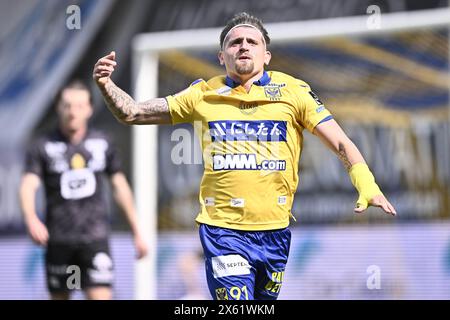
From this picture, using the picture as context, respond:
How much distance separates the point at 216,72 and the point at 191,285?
8.16 ft

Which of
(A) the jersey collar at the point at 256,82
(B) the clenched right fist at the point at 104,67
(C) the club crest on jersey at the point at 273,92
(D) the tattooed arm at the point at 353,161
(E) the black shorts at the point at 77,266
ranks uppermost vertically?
(B) the clenched right fist at the point at 104,67

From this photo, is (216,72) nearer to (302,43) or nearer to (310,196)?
(302,43)

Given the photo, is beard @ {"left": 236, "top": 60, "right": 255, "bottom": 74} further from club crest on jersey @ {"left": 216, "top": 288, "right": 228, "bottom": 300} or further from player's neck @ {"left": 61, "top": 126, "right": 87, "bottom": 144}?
player's neck @ {"left": 61, "top": 126, "right": 87, "bottom": 144}

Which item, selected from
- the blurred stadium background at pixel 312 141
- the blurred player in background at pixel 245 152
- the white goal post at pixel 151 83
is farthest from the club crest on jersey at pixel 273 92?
the white goal post at pixel 151 83

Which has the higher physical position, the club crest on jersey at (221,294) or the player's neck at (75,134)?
the player's neck at (75,134)

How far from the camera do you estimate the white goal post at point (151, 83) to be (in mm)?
10797

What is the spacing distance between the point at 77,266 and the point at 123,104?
12.8ft

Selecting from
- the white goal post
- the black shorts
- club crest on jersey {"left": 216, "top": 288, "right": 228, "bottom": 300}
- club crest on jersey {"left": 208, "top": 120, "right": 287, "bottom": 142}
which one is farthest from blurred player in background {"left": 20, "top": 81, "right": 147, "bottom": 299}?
club crest on jersey {"left": 208, "top": 120, "right": 287, "bottom": 142}

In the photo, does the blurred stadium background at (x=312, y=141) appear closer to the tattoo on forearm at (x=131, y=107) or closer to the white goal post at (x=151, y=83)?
the white goal post at (x=151, y=83)

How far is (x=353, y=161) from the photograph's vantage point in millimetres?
5461

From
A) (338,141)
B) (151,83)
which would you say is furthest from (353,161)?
(151,83)

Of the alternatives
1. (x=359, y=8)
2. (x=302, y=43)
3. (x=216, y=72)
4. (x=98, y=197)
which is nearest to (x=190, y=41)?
(x=216, y=72)

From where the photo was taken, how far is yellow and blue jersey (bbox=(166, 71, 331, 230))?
5453mm
